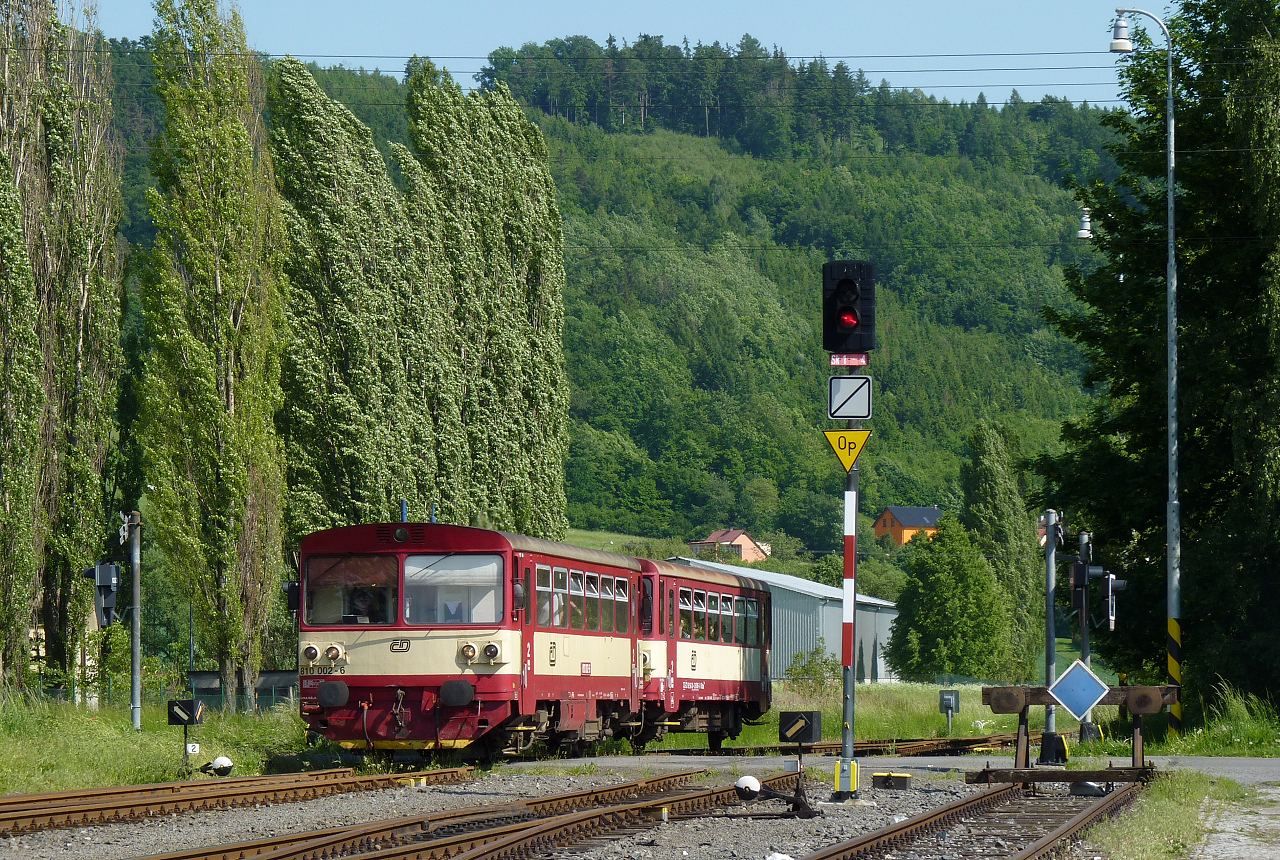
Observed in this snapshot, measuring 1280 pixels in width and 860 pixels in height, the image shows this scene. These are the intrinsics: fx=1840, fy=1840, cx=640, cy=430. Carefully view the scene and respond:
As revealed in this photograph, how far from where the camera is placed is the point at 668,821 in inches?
626

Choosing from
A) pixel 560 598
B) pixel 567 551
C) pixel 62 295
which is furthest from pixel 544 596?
pixel 62 295

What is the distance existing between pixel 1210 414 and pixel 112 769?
67.0 ft

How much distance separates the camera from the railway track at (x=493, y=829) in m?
12.8

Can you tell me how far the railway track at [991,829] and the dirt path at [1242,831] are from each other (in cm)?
93

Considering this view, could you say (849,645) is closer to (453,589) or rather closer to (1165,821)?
(1165,821)

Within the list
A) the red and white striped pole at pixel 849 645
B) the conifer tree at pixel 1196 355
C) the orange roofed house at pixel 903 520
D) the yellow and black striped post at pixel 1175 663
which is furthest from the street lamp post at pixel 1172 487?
the orange roofed house at pixel 903 520

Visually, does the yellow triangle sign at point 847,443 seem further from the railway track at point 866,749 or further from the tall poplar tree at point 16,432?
the tall poplar tree at point 16,432

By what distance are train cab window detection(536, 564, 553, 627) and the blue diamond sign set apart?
300 inches

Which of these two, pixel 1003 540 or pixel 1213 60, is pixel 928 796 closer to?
pixel 1213 60

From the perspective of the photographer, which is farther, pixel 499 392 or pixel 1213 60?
pixel 499 392

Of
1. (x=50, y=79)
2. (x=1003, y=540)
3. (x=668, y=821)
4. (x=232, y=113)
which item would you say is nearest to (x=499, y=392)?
(x=232, y=113)

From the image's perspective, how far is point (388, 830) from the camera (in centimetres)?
1428

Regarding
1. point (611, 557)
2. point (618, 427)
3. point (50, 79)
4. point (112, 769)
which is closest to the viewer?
point (112, 769)

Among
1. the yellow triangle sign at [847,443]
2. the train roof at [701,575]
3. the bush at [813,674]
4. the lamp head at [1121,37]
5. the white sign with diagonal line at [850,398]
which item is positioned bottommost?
the bush at [813,674]
